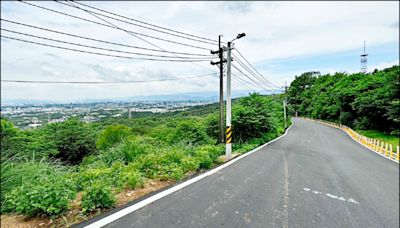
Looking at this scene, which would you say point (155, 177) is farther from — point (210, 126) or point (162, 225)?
point (210, 126)

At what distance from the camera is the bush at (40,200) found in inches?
137

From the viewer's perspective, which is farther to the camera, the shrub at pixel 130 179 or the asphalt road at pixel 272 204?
the shrub at pixel 130 179

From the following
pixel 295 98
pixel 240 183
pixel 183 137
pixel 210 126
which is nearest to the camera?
pixel 240 183

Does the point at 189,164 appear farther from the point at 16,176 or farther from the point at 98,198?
the point at 16,176

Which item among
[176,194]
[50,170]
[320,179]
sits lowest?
[320,179]

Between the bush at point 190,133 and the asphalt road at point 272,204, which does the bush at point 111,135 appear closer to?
the bush at point 190,133

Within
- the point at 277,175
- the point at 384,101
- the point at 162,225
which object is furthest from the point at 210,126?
the point at 384,101

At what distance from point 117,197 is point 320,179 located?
6230 mm

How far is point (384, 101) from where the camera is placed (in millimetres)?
26594

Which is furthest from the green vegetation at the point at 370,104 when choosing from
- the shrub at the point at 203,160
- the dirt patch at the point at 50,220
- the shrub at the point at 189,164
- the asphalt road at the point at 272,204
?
the dirt patch at the point at 50,220

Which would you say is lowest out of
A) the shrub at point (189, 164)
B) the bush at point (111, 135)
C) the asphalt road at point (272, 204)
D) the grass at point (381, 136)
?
the grass at point (381, 136)

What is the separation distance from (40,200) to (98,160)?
4843 millimetres

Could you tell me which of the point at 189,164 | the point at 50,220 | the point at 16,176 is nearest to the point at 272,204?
the point at 189,164

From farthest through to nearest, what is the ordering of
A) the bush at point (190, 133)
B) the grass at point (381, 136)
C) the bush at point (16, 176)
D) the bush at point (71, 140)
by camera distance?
1. the grass at point (381, 136)
2. the bush at point (71, 140)
3. the bush at point (190, 133)
4. the bush at point (16, 176)
